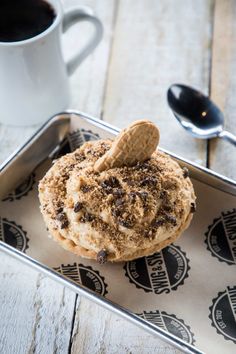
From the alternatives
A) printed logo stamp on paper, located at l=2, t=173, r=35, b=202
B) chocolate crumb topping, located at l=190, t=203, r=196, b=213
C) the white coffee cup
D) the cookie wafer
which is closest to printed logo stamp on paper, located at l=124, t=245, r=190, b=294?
chocolate crumb topping, located at l=190, t=203, r=196, b=213

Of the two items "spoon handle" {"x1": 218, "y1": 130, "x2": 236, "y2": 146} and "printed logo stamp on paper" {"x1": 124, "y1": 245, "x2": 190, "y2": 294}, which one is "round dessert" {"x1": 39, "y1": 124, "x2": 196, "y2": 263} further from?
"spoon handle" {"x1": 218, "y1": 130, "x2": 236, "y2": 146}

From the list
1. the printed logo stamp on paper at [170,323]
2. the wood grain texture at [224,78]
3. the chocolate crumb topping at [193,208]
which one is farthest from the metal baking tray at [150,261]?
the wood grain texture at [224,78]

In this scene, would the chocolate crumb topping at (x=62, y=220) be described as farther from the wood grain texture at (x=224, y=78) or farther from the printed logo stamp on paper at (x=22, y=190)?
the wood grain texture at (x=224, y=78)

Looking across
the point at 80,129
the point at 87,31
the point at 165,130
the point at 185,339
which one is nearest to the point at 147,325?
the point at 185,339

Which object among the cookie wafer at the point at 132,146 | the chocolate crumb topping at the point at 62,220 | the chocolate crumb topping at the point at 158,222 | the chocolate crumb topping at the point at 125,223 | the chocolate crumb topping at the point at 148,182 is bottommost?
the chocolate crumb topping at the point at 62,220

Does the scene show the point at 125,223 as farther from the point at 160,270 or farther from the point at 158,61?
the point at 158,61

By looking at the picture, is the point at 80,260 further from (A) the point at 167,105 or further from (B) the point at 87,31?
(B) the point at 87,31
